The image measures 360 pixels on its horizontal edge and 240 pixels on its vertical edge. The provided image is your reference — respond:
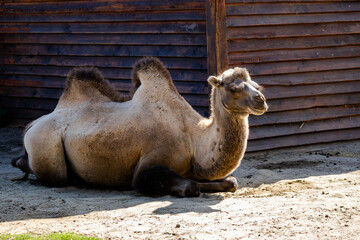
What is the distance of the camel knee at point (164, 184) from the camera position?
6.65 m

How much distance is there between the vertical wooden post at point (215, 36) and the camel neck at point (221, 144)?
6.21 feet

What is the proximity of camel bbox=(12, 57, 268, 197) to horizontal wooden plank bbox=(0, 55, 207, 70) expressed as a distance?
1.62m

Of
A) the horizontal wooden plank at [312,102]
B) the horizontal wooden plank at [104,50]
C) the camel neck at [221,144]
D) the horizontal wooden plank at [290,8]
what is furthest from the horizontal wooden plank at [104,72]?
the camel neck at [221,144]

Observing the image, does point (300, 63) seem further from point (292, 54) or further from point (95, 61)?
point (95, 61)

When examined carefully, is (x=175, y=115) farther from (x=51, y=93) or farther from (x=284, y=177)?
(x=51, y=93)

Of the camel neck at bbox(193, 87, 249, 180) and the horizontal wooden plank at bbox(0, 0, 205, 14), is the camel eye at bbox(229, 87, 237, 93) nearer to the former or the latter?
the camel neck at bbox(193, 87, 249, 180)

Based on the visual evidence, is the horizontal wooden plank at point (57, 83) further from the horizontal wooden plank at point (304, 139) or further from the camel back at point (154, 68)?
the camel back at point (154, 68)

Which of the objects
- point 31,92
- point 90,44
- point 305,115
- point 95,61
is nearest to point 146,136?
point 305,115

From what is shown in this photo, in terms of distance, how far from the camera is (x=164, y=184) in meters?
6.75

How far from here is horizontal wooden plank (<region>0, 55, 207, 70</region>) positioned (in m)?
9.27

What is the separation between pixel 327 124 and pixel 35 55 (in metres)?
5.41

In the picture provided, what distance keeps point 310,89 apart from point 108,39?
10.9 ft

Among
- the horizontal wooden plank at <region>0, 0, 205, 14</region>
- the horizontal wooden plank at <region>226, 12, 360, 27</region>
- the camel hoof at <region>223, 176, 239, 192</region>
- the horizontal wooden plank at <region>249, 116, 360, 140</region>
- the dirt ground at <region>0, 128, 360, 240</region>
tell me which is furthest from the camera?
the horizontal wooden plank at <region>249, 116, 360, 140</region>

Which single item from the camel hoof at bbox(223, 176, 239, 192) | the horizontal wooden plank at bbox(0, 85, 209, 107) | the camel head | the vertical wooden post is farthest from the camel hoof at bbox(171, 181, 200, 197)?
the horizontal wooden plank at bbox(0, 85, 209, 107)
